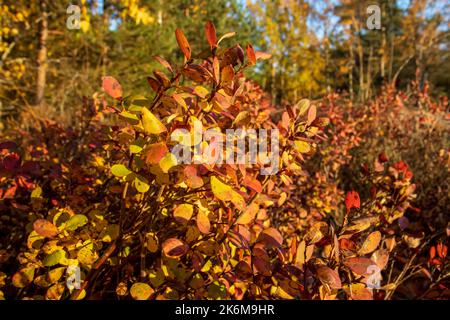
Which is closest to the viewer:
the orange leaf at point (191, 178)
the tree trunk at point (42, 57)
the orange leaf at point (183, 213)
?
the orange leaf at point (191, 178)

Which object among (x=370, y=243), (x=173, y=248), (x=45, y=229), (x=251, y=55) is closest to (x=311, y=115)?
(x=251, y=55)

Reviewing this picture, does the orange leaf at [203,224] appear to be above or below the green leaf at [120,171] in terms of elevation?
below

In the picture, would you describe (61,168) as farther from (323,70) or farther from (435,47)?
(435,47)

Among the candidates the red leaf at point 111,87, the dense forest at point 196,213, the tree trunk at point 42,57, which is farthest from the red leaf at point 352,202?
the tree trunk at point 42,57

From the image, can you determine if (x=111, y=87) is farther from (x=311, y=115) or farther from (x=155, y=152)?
(x=311, y=115)

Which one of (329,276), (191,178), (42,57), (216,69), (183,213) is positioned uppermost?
(42,57)

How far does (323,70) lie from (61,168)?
16.1 metres

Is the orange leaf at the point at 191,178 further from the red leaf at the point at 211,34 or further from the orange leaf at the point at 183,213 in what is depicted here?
the red leaf at the point at 211,34

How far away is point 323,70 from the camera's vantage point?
52.9 ft

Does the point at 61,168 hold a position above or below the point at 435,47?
below

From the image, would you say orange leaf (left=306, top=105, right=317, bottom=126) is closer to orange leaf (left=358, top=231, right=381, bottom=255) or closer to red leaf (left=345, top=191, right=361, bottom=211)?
red leaf (left=345, top=191, right=361, bottom=211)

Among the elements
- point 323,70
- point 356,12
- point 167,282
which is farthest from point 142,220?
point 323,70

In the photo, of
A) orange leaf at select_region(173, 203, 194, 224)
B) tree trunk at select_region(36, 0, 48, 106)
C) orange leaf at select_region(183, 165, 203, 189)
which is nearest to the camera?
orange leaf at select_region(183, 165, 203, 189)

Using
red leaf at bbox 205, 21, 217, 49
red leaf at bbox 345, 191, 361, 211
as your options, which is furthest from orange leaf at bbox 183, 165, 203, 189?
red leaf at bbox 345, 191, 361, 211
